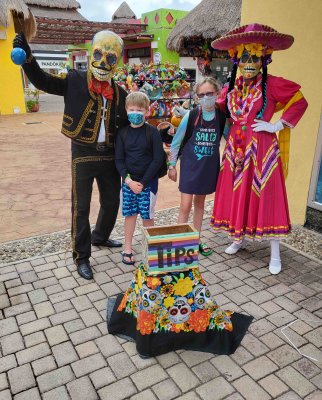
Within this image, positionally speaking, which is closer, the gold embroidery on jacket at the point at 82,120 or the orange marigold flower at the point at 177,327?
the orange marigold flower at the point at 177,327

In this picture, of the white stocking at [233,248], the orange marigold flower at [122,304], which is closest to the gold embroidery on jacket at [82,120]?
the orange marigold flower at [122,304]

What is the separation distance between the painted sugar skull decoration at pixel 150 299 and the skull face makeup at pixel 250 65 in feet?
6.73

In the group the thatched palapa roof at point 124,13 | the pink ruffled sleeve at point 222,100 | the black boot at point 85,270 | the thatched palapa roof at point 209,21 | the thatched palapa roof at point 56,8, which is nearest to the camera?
A: the black boot at point 85,270

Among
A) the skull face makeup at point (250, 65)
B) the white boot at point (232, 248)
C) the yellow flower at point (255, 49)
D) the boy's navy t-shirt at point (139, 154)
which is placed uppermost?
the yellow flower at point (255, 49)

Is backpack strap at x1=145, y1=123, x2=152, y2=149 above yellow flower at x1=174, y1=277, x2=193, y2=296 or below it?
above

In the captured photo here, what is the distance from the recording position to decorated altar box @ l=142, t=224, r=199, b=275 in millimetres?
2209

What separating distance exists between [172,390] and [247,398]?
44 cm

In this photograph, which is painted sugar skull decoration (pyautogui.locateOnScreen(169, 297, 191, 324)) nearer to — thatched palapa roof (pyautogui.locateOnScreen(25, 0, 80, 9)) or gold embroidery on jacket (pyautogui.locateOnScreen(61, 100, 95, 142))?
gold embroidery on jacket (pyautogui.locateOnScreen(61, 100, 95, 142))

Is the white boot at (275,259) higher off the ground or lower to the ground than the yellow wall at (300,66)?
lower

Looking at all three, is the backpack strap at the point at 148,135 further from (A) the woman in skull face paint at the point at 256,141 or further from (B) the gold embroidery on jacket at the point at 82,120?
(A) the woman in skull face paint at the point at 256,141

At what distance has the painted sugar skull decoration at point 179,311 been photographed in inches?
93.0

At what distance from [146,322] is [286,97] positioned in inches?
86.6

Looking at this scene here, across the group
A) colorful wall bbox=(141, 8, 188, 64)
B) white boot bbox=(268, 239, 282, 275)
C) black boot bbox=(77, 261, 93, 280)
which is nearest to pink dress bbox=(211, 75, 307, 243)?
white boot bbox=(268, 239, 282, 275)

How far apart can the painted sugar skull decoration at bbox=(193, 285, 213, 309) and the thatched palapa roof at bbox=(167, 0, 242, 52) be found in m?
10.4
